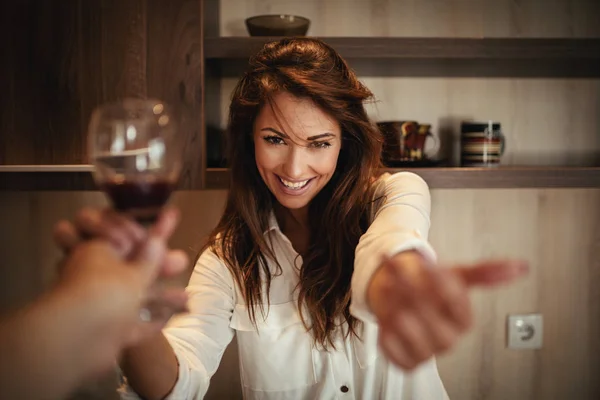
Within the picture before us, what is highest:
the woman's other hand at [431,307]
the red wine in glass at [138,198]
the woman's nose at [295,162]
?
the woman's nose at [295,162]

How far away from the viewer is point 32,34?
1.35 meters

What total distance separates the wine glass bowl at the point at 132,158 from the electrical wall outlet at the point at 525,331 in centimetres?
143

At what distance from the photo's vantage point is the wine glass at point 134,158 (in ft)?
1.95

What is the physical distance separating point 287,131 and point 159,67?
396 mm

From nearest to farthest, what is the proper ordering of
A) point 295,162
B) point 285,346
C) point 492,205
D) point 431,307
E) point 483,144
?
point 431,307
point 295,162
point 285,346
point 483,144
point 492,205

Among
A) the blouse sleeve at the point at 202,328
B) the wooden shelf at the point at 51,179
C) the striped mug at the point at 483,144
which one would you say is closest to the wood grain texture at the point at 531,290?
the striped mug at the point at 483,144

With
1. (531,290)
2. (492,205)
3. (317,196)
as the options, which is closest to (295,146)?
(317,196)

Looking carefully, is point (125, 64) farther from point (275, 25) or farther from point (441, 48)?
point (441, 48)

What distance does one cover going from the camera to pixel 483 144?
1418 millimetres

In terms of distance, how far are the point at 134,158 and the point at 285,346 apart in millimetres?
833

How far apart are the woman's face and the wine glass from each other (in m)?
0.56

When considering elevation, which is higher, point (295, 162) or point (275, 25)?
point (275, 25)

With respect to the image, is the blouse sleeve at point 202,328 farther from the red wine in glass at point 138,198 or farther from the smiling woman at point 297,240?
the red wine in glass at point 138,198

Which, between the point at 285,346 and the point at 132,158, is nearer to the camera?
the point at 132,158
